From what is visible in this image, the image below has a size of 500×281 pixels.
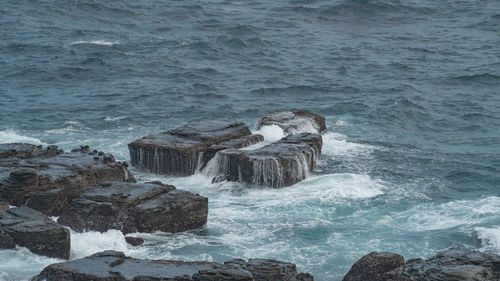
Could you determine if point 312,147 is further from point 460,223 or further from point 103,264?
point 103,264

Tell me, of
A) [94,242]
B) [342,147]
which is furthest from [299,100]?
[94,242]

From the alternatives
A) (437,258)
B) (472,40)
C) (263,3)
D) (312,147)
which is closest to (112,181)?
(312,147)

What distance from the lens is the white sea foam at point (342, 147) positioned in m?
38.0

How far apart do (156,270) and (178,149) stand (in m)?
11.9

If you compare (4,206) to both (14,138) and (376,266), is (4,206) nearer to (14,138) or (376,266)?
(14,138)

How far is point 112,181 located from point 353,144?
47.4ft

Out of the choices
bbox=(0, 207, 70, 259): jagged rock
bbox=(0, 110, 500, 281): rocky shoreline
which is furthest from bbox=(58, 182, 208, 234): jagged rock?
bbox=(0, 207, 70, 259): jagged rock

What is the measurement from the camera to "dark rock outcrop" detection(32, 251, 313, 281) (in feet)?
70.2

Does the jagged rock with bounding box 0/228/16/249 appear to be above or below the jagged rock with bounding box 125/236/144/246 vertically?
above

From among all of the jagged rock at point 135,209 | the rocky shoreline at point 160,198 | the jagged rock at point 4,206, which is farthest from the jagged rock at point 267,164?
the jagged rock at point 4,206

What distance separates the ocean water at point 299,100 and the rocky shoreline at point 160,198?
64 cm

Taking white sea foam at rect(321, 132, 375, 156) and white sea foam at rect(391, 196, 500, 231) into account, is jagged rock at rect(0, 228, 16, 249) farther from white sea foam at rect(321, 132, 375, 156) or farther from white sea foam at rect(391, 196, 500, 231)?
white sea foam at rect(321, 132, 375, 156)

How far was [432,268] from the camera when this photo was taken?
22.1 m

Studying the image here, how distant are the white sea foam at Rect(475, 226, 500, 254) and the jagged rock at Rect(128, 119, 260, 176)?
468 inches
